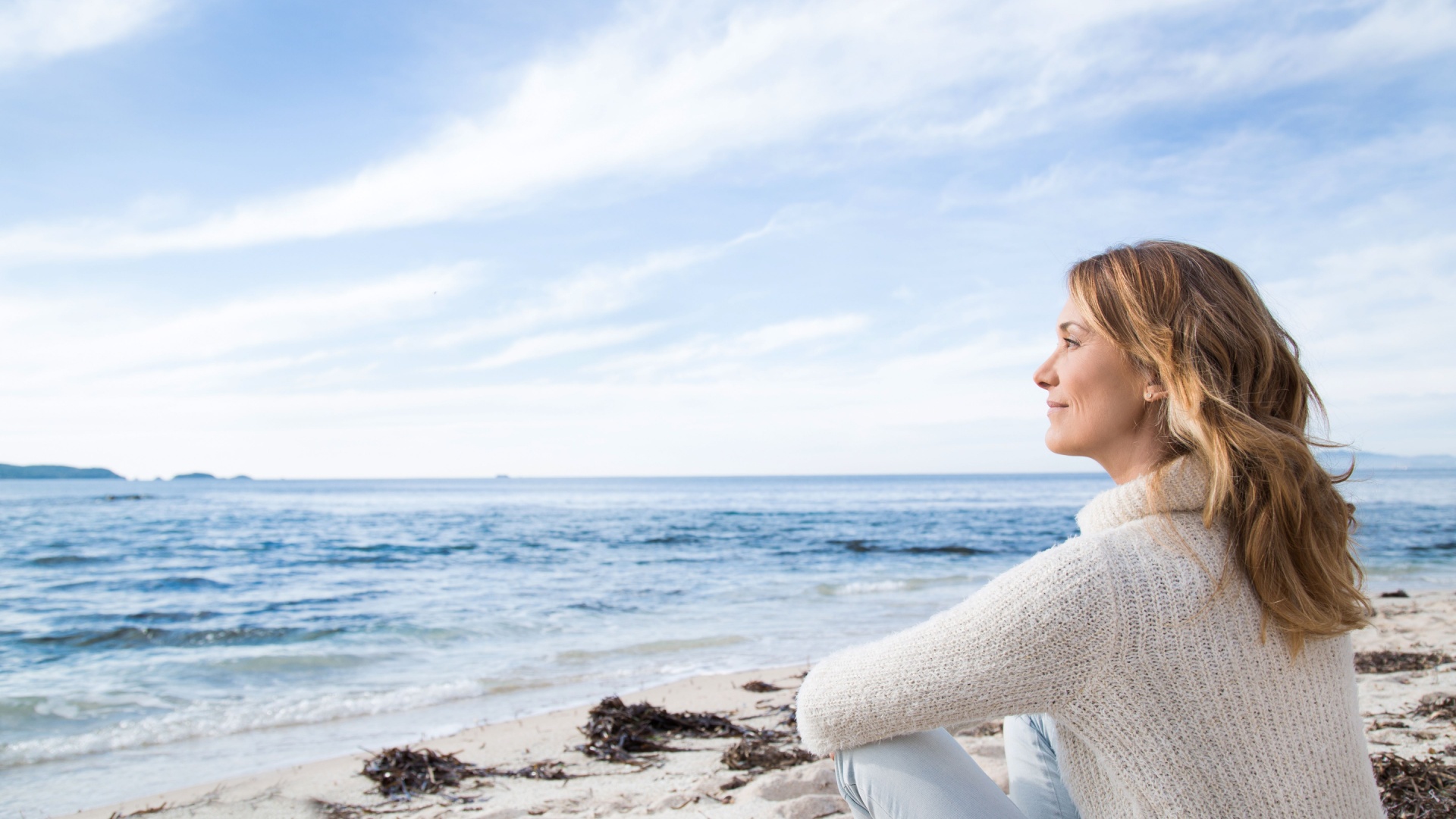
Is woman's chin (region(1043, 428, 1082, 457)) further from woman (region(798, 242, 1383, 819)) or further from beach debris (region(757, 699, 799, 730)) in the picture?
beach debris (region(757, 699, 799, 730))

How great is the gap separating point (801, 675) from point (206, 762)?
11.7 feet

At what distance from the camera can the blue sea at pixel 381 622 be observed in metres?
5.07

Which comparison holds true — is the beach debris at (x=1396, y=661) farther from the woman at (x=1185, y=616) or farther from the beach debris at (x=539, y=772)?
the woman at (x=1185, y=616)

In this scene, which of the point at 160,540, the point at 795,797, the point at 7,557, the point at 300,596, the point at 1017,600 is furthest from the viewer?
the point at 160,540

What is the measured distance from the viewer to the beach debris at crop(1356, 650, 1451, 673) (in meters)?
5.30

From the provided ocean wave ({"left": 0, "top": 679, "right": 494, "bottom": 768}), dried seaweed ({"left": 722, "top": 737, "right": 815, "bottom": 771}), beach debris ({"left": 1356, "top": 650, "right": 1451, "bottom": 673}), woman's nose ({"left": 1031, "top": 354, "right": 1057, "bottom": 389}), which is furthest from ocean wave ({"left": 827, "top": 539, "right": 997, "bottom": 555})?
woman's nose ({"left": 1031, "top": 354, "right": 1057, "bottom": 389})

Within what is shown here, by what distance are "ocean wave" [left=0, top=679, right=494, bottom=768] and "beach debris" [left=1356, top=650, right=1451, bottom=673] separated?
18.5 feet

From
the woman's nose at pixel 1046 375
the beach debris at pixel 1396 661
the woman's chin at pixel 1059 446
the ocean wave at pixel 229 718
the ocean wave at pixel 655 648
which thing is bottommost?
the ocean wave at pixel 655 648

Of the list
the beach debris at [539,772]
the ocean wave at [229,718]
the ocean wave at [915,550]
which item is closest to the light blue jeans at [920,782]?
the beach debris at [539,772]

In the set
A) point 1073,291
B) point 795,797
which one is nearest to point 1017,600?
point 1073,291

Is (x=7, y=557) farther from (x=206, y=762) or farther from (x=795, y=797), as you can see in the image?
(x=795, y=797)

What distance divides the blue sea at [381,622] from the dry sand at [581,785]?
464 mm

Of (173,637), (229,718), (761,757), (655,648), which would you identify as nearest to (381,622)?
(173,637)

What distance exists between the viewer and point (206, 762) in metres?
4.57
